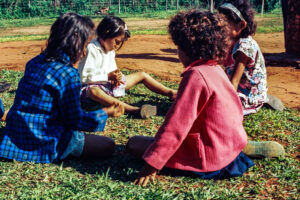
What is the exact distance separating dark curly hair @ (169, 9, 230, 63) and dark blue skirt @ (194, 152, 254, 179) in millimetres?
793

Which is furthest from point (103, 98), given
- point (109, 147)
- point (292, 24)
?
point (292, 24)

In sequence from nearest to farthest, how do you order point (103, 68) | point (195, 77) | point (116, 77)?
point (195, 77) → point (116, 77) → point (103, 68)

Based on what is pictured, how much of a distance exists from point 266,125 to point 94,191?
2372mm

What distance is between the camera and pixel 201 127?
2670 millimetres

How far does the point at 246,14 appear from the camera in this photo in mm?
4129

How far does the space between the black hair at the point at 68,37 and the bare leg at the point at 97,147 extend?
674 mm

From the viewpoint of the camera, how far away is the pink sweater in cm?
252

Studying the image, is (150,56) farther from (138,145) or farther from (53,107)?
(53,107)

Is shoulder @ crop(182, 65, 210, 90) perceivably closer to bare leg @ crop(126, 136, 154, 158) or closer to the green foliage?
bare leg @ crop(126, 136, 154, 158)

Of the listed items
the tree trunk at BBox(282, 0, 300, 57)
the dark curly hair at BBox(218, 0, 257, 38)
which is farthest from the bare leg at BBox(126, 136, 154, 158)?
the tree trunk at BBox(282, 0, 300, 57)

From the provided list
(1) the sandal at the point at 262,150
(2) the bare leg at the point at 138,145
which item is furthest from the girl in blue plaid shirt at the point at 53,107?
(1) the sandal at the point at 262,150

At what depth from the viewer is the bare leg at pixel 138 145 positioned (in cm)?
307

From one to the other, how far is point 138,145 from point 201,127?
0.64 metres

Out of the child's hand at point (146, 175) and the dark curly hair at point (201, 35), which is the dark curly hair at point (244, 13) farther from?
the child's hand at point (146, 175)
